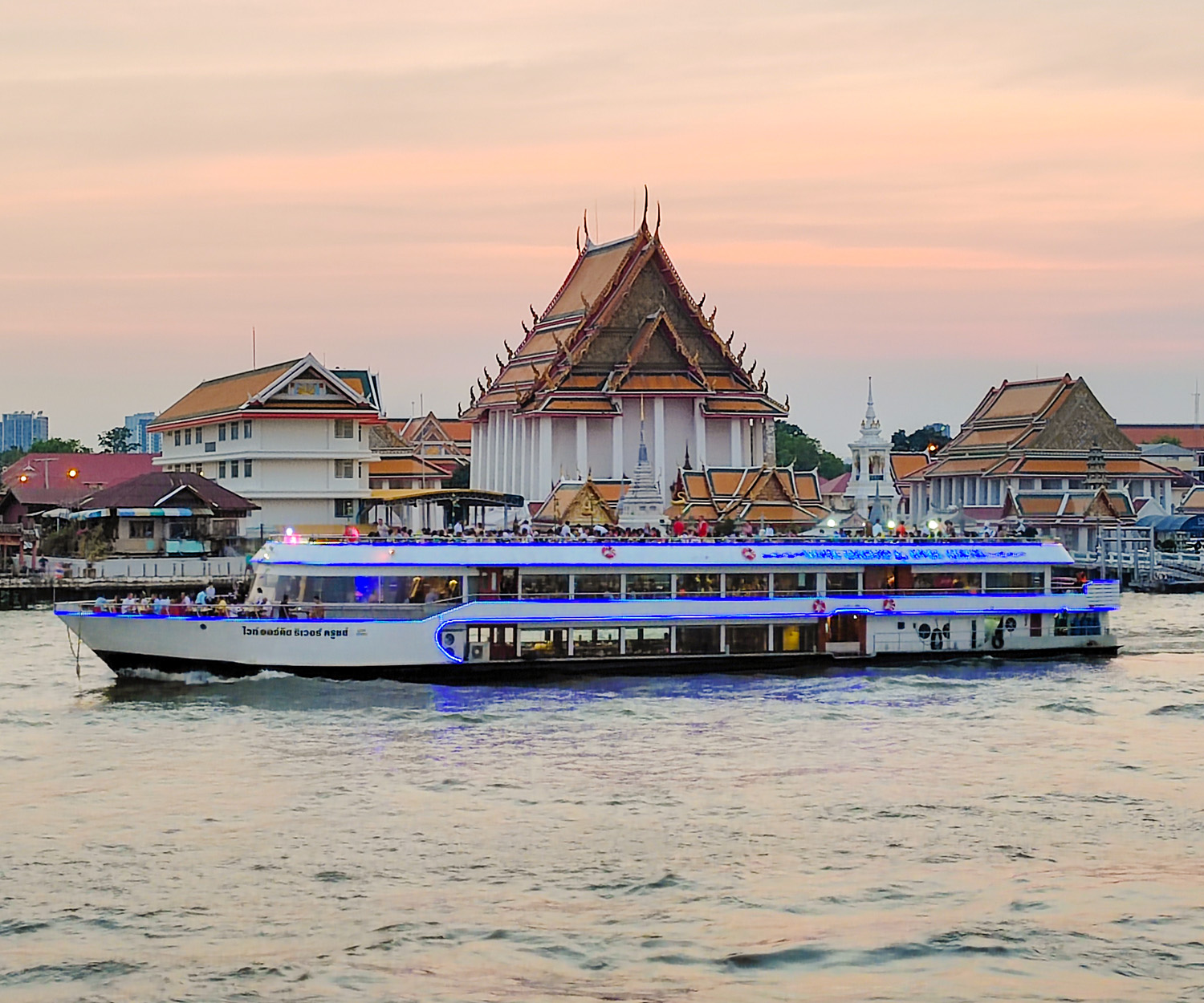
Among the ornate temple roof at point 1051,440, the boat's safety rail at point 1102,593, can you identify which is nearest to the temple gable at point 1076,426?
the ornate temple roof at point 1051,440

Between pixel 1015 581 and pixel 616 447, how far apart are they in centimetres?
4455

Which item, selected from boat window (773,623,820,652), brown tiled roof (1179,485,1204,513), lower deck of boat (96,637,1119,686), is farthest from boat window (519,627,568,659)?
brown tiled roof (1179,485,1204,513)

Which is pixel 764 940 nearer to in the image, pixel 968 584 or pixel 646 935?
pixel 646 935

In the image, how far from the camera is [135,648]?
3675 cm

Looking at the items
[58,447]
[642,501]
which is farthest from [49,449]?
[642,501]

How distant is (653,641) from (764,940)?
17914mm

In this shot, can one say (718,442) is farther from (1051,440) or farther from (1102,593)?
(1102,593)

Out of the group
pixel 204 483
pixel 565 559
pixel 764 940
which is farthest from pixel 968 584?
pixel 204 483

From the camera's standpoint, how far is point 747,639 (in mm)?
39375

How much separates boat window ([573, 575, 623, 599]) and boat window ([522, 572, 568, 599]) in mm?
223

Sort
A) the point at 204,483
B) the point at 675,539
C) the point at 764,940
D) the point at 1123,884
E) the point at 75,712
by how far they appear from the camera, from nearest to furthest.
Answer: the point at 764,940 < the point at 1123,884 < the point at 75,712 < the point at 675,539 < the point at 204,483

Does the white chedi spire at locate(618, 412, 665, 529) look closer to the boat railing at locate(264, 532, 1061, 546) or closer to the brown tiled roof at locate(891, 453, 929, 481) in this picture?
the boat railing at locate(264, 532, 1061, 546)

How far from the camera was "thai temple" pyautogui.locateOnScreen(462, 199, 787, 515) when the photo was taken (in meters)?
84.6

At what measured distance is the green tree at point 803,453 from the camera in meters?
151
